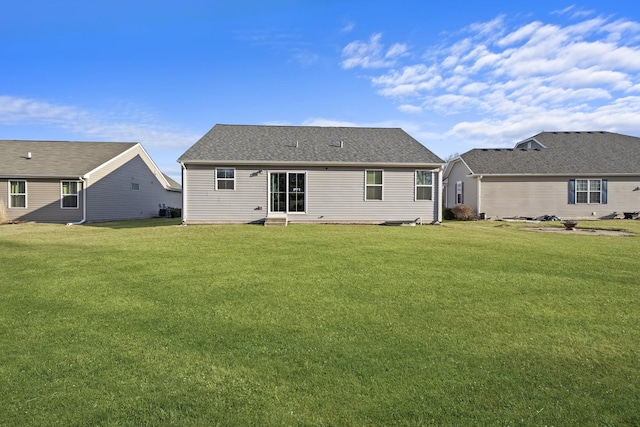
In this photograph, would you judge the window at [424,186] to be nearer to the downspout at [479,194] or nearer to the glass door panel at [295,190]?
the glass door panel at [295,190]

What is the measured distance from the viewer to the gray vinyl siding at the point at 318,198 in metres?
17.8

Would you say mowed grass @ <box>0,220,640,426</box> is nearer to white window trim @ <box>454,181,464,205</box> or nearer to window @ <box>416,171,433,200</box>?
window @ <box>416,171,433,200</box>

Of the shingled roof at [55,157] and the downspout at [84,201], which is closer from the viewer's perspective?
the downspout at [84,201]

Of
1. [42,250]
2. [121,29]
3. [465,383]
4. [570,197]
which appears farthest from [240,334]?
[570,197]

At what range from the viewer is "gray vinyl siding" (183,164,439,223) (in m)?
17.8

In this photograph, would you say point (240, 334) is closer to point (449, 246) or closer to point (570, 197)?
point (449, 246)

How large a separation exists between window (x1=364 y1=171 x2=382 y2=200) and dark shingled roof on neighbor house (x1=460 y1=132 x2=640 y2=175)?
8.33 m

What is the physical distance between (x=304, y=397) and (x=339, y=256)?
244 inches

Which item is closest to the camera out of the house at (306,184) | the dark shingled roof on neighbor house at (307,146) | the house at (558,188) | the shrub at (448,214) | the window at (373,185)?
the house at (306,184)

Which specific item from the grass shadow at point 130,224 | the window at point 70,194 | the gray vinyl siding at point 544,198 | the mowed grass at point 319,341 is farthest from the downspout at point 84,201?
the gray vinyl siding at point 544,198

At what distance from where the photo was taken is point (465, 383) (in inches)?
142

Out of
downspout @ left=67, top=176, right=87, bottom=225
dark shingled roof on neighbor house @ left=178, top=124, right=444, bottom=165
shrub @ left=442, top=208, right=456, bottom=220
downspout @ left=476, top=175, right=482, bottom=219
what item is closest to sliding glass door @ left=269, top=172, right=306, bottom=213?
dark shingled roof on neighbor house @ left=178, top=124, right=444, bottom=165

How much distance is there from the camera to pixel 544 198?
23.3 metres

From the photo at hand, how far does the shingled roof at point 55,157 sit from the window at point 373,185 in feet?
53.2
